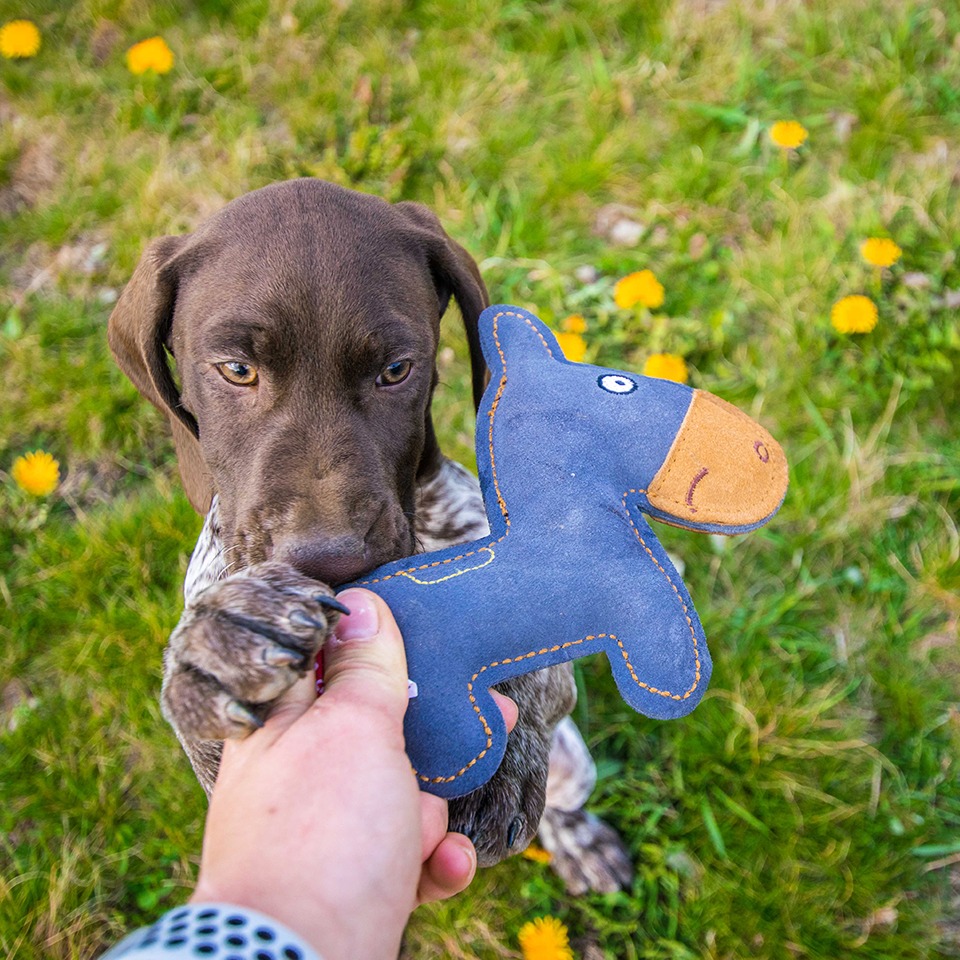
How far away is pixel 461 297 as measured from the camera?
3025mm

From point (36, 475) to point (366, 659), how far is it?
114 inches

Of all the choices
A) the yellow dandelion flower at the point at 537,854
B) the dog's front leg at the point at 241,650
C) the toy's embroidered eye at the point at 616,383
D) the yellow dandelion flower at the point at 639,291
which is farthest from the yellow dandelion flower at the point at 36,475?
the toy's embroidered eye at the point at 616,383

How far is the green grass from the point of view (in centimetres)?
329

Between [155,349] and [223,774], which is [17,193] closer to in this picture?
[155,349]

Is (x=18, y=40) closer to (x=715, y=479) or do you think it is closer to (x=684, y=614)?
(x=715, y=479)

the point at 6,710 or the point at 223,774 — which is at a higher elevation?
the point at 223,774

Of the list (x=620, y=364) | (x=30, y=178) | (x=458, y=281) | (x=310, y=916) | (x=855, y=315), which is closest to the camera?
(x=310, y=916)

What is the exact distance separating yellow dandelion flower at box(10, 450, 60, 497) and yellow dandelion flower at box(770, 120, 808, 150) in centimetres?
400

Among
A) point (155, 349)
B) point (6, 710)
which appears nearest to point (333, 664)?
point (155, 349)

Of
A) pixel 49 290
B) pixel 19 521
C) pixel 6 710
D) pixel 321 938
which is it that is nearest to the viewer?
pixel 321 938

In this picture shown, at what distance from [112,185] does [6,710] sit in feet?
9.88

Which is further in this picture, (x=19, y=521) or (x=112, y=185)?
(x=112, y=185)

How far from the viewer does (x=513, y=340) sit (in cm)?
239

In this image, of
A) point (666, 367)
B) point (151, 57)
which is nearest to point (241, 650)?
point (666, 367)
